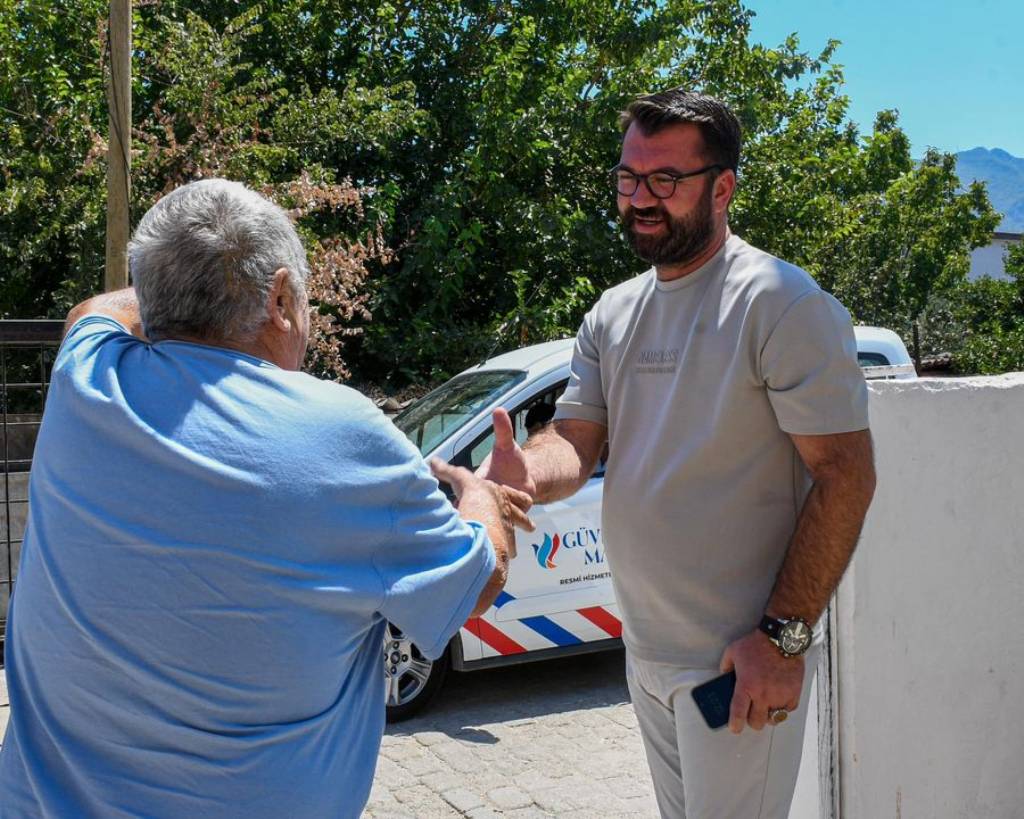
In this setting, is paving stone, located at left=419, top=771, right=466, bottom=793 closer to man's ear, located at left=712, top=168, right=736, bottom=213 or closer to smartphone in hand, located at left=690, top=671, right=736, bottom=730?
smartphone in hand, located at left=690, top=671, right=736, bottom=730

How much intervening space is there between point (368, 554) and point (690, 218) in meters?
1.22

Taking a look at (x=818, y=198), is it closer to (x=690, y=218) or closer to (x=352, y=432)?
(x=690, y=218)

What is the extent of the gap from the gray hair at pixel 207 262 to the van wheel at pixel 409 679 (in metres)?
4.22

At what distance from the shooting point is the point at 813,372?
7.61 ft

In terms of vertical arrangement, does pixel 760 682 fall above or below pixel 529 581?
above

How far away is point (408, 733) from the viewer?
19.1 ft

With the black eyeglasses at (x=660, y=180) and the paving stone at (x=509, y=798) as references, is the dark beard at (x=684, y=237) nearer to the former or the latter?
the black eyeglasses at (x=660, y=180)

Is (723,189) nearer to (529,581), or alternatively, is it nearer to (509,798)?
(509,798)

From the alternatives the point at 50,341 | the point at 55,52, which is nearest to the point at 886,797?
the point at 50,341

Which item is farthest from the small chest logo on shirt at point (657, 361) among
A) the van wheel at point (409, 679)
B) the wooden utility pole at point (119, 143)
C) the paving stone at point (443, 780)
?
the wooden utility pole at point (119, 143)

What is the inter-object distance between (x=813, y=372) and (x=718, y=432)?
0.25 meters

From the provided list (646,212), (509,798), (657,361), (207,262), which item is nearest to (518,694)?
(509,798)

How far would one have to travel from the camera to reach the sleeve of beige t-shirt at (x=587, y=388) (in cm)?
287

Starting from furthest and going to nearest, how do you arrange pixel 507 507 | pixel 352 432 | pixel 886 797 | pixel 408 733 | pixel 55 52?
1. pixel 55 52
2. pixel 408 733
3. pixel 886 797
4. pixel 507 507
5. pixel 352 432
